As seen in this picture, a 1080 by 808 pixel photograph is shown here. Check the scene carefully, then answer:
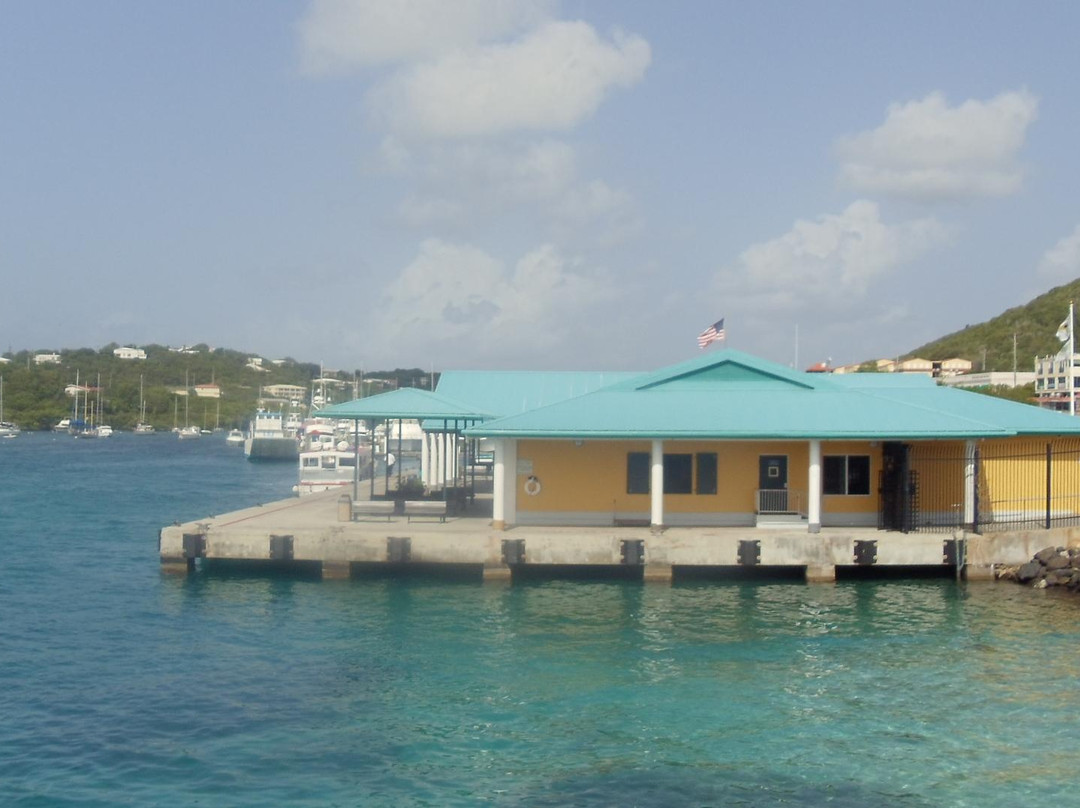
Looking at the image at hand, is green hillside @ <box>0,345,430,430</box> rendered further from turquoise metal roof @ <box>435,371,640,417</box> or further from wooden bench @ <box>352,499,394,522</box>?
wooden bench @ <box>352,499,394,522</box>

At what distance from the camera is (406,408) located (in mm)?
30984

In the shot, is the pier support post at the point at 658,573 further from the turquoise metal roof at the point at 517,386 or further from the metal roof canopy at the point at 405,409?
the turquoise metal roof at the point at 517,386

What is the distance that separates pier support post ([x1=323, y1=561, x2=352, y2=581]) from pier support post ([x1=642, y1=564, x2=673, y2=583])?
7.62m

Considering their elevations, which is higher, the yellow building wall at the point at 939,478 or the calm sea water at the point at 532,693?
the yellow building wall at the point at 939,478

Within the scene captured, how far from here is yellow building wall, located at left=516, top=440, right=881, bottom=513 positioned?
29719 mm

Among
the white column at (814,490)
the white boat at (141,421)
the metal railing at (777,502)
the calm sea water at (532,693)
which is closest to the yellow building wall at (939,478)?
the metal railing at (777,502)

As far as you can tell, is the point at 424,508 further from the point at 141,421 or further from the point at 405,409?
the point at 141,421

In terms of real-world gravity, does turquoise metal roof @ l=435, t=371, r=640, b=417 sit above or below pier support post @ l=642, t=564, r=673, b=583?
above

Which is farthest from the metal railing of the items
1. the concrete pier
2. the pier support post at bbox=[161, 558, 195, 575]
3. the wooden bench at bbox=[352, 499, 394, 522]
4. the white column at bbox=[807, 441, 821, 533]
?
the pier support post at bbox=[161, 558, 195, 575]

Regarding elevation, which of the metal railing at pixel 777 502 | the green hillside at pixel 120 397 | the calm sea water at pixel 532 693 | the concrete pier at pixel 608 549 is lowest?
the calm sea water at pixel 532 693

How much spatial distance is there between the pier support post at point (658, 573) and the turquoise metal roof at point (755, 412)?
3303 millimetres

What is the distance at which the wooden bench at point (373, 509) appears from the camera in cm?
3247

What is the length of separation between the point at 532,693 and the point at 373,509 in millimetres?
16571

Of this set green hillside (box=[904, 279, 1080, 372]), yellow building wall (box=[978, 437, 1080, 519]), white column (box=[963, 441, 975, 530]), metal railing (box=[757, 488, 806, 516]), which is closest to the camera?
white column (box=[963, 441, 975, 530])
